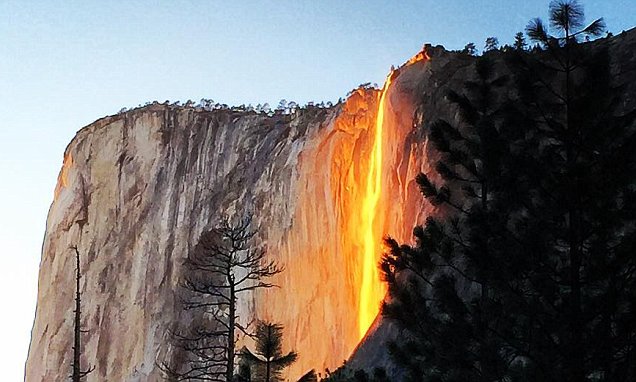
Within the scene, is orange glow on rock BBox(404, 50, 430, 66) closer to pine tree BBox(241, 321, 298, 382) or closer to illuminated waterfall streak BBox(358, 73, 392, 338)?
illuminated waterfall streak BBox(358, 73, 392, 338)

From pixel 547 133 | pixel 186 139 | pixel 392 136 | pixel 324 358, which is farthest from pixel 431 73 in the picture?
pixel 186 139

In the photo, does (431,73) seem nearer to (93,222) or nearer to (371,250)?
(371,250)

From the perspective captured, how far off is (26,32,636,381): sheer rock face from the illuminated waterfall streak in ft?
2.30

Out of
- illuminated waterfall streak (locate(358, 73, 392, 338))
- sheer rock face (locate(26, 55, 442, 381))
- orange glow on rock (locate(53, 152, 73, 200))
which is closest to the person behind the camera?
illuminated waterfall streak (locate(358, 73, 392, 338))

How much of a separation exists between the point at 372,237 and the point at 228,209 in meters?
12.3

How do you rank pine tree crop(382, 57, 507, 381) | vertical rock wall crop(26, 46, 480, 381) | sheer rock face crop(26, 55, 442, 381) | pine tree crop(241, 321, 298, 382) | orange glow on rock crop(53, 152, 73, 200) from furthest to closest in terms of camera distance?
orange glow on rock crop(53, 152, 73, 200)
sheer rock face crop(26, 55, 442, 381)
vertical rock wall crop(26, 46, 480, 381)
pine tree crop(241, 321, 298, 382)
pine tree crop(382, 57, 507, 381)

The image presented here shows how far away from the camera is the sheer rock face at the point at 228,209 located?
92.8 feet

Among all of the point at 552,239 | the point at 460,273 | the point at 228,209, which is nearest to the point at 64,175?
the point at 228,209

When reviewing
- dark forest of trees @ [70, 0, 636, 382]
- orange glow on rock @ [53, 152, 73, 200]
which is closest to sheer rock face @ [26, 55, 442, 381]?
orange glow on rock @ [53, 152, 73, 200]

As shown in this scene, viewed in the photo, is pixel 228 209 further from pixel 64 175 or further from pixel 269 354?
pixel 269 354

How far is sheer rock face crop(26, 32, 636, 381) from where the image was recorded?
28.3m

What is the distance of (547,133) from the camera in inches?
448

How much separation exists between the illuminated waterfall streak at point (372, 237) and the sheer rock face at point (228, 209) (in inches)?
27.6

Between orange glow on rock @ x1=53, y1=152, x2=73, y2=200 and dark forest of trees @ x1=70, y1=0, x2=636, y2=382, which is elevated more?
orange glow on rock @ x1=53, y1=152, x2=73, y2=200
